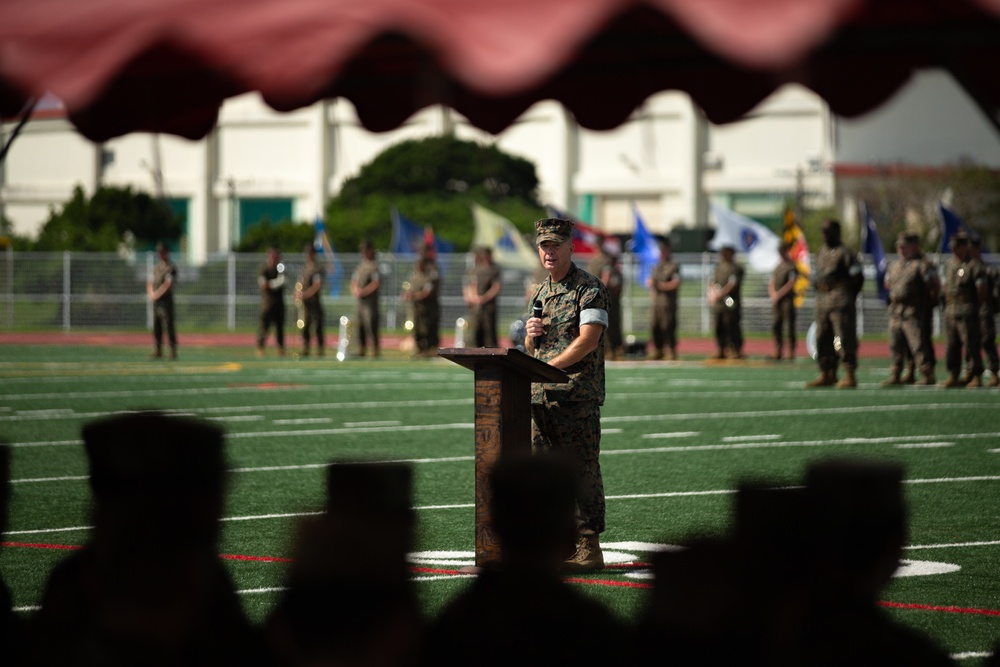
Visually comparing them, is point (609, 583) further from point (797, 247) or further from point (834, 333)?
point (797, 247)

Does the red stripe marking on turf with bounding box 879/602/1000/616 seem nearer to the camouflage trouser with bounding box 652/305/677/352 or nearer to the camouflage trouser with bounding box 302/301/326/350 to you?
the camouflage trouser with bounding box 652/305/677/352

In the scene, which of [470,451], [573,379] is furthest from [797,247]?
[573,379]

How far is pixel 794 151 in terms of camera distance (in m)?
69.1

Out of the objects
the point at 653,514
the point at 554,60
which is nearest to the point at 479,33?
the point at 554,60

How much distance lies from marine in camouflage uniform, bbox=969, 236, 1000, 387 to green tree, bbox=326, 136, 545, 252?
43349 mm

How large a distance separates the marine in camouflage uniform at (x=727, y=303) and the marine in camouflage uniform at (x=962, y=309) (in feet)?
20.3

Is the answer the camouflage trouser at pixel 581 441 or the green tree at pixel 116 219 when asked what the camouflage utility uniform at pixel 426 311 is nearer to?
the camouflage trouser at pixel 581 441

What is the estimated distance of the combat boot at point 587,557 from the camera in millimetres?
8352

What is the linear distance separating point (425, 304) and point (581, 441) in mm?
21384

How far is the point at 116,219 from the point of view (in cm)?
5816

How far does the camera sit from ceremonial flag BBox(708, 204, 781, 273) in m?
33.9

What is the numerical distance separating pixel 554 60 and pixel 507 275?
42.9 metres

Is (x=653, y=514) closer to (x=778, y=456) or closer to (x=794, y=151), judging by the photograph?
(x=778, y=456)

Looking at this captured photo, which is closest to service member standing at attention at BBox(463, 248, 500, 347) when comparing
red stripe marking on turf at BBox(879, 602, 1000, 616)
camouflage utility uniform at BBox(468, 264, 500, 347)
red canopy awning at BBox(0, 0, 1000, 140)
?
camouflage utility uniform at BBox(468, 264, 500, 347)
